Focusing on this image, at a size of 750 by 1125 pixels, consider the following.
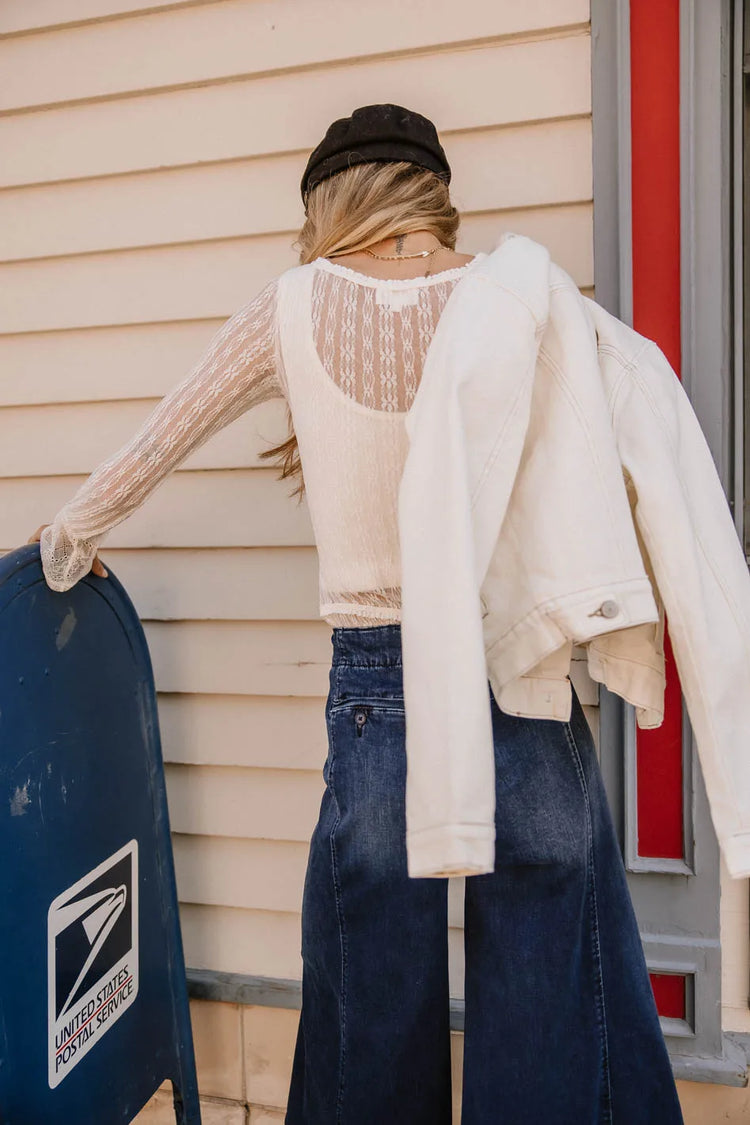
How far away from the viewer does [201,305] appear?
2049mm

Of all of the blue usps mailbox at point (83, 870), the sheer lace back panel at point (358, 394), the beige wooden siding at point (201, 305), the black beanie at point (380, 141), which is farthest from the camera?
the beige wooden siding at point (201, 305)

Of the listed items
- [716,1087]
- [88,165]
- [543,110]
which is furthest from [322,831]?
[88,165]

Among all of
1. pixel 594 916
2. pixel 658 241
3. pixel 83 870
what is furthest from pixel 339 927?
pixel 658 241

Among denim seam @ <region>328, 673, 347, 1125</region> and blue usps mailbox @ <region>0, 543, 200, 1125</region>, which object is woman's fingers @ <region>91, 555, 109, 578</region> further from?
denim seam @ <region>328, 673, 347, 1125</region>

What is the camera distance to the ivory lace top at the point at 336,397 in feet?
3.83

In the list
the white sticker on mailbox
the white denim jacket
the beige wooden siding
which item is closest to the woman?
the white denim jacket

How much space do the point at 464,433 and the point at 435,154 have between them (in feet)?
1.90

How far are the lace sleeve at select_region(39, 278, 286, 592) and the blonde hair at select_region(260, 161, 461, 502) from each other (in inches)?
5.5

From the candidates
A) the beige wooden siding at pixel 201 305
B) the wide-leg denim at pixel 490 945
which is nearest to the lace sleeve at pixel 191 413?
the wide-leg denim at pixel 490 945

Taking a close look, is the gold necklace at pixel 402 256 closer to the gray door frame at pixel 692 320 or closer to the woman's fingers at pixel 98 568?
the gray door frame at pixel 692 320

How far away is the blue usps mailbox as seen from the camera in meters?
1.41

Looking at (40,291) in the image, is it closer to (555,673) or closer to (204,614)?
(204,614)

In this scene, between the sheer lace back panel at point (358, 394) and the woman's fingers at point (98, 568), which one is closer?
the sheer lace back panel at point (358, 394)

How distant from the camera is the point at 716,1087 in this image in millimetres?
1830
